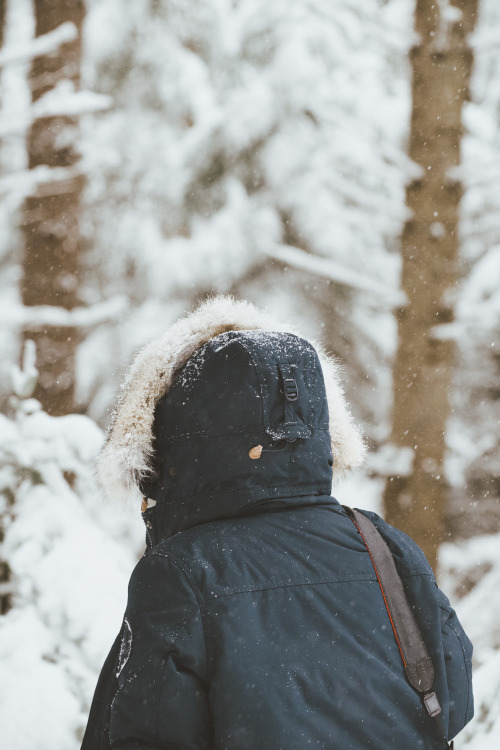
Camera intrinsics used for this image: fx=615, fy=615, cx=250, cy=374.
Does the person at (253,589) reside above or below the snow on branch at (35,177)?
below

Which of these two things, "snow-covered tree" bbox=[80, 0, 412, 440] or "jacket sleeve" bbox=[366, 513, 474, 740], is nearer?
"jacket sleeve" bbox=[366, 513, 474, 740]

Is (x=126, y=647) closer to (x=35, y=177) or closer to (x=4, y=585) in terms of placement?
(x=4, y=585)

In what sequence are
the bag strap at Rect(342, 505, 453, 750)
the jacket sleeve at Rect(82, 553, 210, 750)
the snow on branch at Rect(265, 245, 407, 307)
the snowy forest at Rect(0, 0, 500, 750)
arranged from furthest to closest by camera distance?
the snow on branch at Rect(265, 245, 407, 307)
the snowy forest at Rect(0, 0, 500, 750)
the bag strap at Rect(342, 505, 453, 750)
the jacket sleeve at Rect(82, 553, 210, 750)

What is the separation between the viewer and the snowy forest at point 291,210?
4.41 metres

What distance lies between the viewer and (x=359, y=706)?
3.81ft

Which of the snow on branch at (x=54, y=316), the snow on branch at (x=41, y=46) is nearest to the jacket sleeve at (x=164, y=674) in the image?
the snow on branch at (x=54, y=316)

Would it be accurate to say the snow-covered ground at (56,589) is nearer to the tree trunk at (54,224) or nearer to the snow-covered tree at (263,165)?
the tree trunk at (54,224)

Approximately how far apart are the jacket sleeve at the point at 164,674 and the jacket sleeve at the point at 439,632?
49 centimetres

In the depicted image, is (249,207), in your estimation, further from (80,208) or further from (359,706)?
(359,706)

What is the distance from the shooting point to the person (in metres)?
1.08

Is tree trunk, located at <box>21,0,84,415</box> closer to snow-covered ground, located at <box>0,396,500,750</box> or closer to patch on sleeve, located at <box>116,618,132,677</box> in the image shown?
snow-covered ground, located at <box>0,396,500,750</box>

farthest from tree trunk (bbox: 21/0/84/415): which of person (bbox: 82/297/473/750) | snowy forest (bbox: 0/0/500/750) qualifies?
person (bbox: 82/297/473/750)

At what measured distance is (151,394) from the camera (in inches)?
59.2

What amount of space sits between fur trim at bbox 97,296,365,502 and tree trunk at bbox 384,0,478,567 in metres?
2.88
